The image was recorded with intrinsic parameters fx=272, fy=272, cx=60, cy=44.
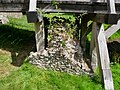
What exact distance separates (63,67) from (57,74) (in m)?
0.27

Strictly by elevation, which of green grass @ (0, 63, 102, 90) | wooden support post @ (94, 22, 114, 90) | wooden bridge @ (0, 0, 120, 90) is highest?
wooden bridge @ (0, 0, 120, 90)

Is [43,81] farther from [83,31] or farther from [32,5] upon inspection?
[83,31]

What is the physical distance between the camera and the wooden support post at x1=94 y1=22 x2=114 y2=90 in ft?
23.5

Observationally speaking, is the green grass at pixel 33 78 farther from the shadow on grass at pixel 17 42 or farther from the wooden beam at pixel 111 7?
the wooden beam at pixel 111 7

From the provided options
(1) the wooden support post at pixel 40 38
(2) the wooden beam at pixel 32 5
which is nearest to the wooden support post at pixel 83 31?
(1) the wooden support post at pixel 40 38

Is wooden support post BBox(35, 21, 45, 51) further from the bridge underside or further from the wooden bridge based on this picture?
the bridge underside

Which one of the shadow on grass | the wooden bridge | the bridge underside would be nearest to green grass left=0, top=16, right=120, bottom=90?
the shadow on grass

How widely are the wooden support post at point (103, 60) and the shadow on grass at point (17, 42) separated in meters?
2.50

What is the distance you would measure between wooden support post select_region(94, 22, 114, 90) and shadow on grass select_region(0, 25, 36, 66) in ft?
8.22

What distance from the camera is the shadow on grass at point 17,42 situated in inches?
345

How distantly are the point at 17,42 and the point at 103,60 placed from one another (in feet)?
12.0

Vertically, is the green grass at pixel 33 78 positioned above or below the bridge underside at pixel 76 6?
below

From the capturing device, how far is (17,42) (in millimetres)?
9750

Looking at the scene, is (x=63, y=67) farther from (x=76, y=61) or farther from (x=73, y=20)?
(x=73, y=20)
